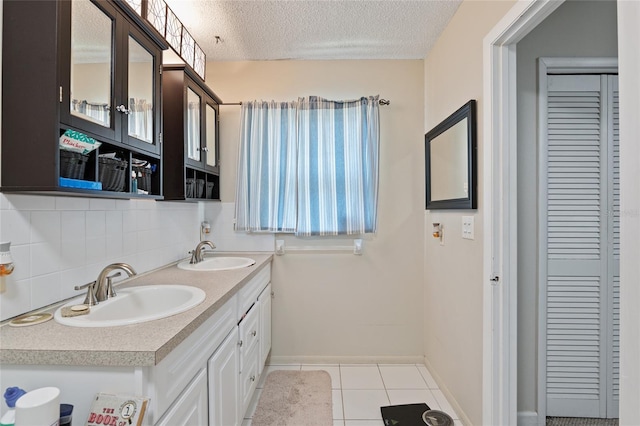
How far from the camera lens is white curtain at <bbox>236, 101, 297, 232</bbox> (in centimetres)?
249

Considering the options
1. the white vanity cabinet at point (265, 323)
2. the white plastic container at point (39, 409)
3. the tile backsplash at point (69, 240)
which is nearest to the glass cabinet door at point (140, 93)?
the tile backsplash at point (69, 240)

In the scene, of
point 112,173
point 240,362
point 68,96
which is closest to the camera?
point 68,96

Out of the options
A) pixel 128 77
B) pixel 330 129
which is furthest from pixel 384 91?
pixel 128 77

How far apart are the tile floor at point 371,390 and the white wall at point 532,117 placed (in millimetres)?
621

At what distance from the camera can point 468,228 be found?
1.74 m

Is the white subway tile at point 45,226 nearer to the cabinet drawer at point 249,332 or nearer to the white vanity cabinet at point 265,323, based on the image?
the cabinet drawer at point 249,332

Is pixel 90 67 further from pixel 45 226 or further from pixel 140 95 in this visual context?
pixel 45 226

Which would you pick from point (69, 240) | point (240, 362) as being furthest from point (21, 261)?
point (240, 362)

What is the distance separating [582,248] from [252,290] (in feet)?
6.47

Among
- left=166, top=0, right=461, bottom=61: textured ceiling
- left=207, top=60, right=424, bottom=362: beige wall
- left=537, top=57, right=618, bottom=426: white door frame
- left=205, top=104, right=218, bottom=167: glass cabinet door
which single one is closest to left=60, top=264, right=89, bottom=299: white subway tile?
left=205, top=104, right=218, bottom=167: glass cabinet door

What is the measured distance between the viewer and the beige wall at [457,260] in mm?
1643

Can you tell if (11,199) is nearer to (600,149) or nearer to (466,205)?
(466,205)

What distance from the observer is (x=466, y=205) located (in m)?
1.72

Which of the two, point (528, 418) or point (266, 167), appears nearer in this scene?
point (528, 418)
